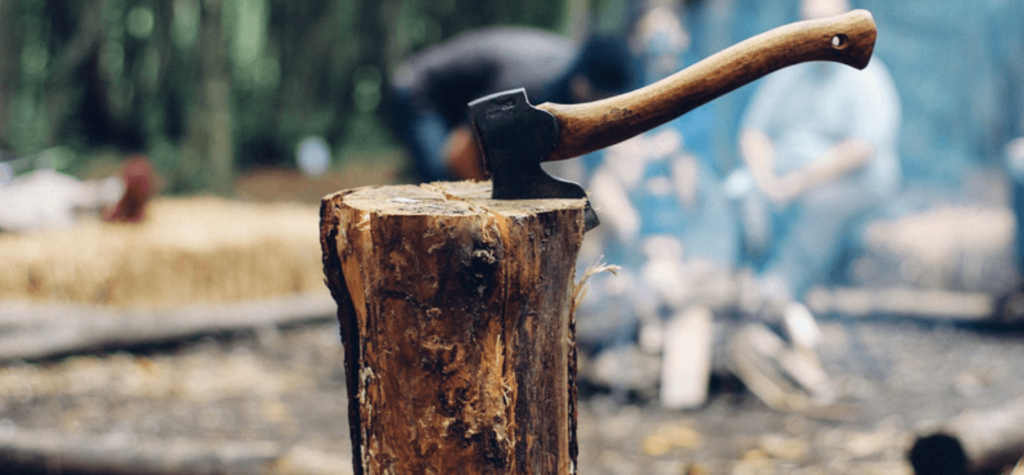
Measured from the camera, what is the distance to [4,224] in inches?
194

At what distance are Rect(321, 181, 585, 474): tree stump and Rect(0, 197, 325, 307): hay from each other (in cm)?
434

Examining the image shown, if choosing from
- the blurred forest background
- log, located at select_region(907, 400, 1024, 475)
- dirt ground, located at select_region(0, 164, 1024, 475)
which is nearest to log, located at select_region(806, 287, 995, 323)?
dirt ground, located at select_region(0, 164, 1024, 475)

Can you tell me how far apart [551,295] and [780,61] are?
55 cm

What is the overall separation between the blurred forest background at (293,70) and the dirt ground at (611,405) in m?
1.77

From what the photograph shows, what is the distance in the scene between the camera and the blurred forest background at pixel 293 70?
6.38 m

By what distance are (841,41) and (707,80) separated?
0.24 meters

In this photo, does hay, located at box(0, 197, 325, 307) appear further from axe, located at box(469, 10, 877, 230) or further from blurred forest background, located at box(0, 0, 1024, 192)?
axe, located at box(469, 10, 877, 230)

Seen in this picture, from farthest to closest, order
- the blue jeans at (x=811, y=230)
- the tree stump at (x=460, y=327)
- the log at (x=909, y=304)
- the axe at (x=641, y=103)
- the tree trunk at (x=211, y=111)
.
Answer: the tree trunk at (x=211, y=111) → the log at (x=909, y=304) → the blue jeans at (x=811, y=230) → the axe at (x=641, y=103) → the tree stump at (x=460, y=327)

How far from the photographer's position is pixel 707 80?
1299 millimetres

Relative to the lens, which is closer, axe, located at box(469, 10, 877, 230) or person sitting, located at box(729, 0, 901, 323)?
axe, located at box(469, 10, 877, 230)

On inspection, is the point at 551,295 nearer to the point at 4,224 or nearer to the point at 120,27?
the point at 4,224

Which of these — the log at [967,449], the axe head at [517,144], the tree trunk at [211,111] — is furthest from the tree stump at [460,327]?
the tree trunk at [211,111]

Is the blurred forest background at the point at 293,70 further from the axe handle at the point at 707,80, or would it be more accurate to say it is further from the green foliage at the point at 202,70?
the axe handle at the point at 707,80

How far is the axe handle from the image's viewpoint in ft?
→ 4.26
